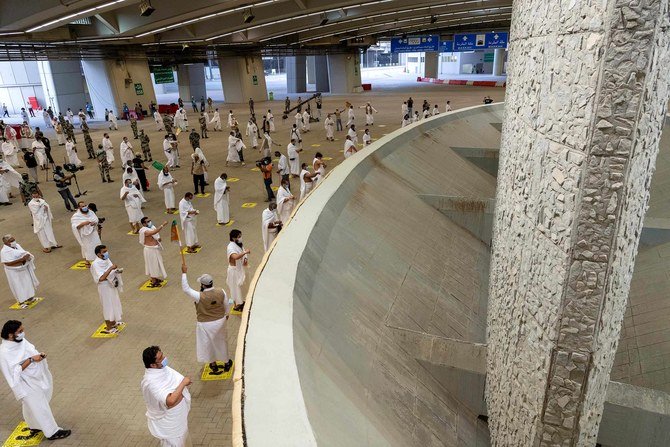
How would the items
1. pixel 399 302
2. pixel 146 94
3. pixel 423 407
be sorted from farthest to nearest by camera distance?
pixel 146 94, pixel 399 302, pixel 423 407

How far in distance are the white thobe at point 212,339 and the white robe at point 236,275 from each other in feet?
4.79

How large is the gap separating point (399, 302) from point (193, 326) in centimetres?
343

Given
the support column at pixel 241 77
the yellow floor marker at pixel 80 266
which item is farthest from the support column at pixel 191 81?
the yellow floor marker at pixel 80 266

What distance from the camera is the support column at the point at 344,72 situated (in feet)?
154

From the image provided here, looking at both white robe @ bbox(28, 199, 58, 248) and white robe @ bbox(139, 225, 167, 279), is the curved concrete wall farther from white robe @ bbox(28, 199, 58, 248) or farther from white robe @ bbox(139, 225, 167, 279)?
white robe @ bbox(28, 199, 58, 248)

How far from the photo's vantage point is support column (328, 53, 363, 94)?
46875mm

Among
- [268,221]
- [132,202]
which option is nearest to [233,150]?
[132,202]

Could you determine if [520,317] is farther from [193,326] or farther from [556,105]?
[193,326]

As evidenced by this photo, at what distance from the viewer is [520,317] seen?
3992mm

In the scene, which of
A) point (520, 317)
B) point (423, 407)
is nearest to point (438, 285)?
point (423, 407)

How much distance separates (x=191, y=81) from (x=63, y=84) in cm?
1365

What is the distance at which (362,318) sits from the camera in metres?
5.54

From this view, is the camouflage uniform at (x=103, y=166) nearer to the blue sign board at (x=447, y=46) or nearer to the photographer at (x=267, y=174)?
the photographer at (x=267, y=174)

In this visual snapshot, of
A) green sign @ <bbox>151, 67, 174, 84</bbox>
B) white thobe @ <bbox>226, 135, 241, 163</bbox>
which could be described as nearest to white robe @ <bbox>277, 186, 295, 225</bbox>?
white thobe @ <bbox>226, 135, 241, 163</bbox>
